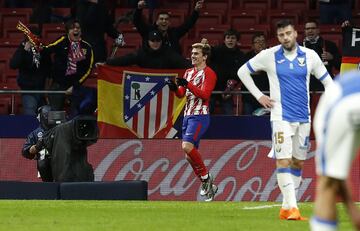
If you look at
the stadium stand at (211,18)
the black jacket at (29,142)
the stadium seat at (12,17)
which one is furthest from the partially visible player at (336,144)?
the stadium seat at (12,17)

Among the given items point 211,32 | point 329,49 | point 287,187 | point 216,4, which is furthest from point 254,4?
point 287,187

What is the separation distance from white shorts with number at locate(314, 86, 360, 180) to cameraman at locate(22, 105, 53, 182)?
10635 mm

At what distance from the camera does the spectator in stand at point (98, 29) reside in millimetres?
20484

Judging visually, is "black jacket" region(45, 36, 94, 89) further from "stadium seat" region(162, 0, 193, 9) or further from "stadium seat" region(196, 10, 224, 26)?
"stadium seat" region(162, 0, 193, 9)

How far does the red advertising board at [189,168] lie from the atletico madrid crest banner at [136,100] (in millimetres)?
283

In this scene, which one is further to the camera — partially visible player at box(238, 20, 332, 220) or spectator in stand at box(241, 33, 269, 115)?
spectator in stand at box(241, 33, 269, 115)

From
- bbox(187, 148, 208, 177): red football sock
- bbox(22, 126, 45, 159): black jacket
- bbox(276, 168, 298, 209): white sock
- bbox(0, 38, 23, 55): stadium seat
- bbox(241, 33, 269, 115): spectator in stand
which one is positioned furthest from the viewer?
bbox(0, 38, 23, 55): stadium seat

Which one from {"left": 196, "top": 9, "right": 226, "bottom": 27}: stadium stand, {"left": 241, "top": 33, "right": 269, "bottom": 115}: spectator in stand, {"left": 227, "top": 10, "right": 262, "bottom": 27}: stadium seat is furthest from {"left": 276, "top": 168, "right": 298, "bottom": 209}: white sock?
{"left": 196, "top": 9, "right": 226, "bottom": 27}: stadium stand

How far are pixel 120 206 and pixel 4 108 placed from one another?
16.4 ft

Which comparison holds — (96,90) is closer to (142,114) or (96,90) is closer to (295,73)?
(142,114)

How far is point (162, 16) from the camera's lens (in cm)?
1981

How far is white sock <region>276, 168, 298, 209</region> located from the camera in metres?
13.4

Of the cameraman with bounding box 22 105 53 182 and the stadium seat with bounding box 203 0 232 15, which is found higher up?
the stadium seat with bounding box 203 0 232 15

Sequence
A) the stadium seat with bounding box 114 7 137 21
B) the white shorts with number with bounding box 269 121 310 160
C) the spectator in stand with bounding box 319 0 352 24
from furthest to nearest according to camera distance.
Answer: the stadium seat with bounding box 114 7 137 21 < the spectator in stand with bounding box 319 0 352 24 < the white shorts with number with bounding box 269 121 310 160
